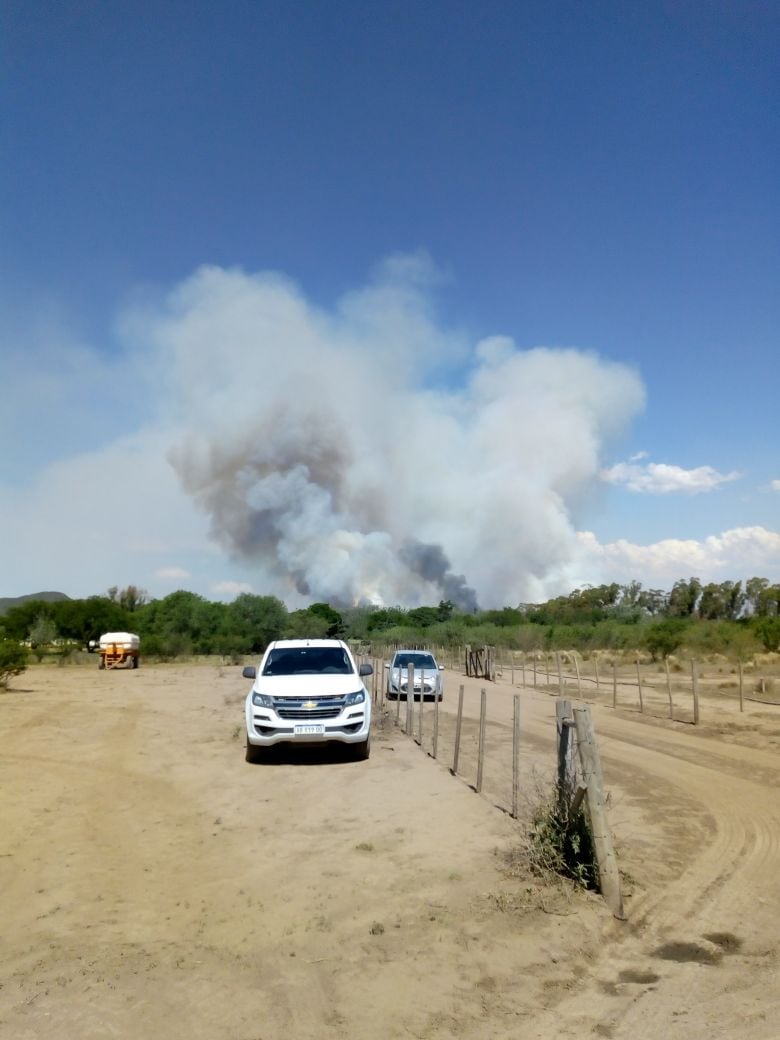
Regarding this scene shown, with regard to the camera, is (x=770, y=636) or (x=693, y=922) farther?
(x=770, y=636)

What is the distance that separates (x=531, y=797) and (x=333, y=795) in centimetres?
250

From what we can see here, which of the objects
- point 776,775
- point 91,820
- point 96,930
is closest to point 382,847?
point 96,930

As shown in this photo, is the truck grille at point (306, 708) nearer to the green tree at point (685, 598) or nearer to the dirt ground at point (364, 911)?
the dirt ground at point (364, 911)

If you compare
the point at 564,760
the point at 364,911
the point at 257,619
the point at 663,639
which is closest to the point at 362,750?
the point at 564,760

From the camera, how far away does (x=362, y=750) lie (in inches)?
525

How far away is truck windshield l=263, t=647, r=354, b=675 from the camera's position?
13898 millimetres

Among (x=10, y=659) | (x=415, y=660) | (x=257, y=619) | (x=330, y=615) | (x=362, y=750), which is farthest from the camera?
(x=330, y=615)

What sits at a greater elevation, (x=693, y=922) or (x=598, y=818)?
(x=598, y=818)

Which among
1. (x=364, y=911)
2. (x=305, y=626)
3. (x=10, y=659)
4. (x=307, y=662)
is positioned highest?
(x=305, y=626)

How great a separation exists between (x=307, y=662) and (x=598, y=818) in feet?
27.4

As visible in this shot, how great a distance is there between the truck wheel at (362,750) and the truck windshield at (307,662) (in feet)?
3.96

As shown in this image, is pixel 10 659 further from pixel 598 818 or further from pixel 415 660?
pixel 598 818

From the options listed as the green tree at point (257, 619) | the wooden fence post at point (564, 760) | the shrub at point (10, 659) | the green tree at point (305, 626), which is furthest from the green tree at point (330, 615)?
the wooden fence post at point (564, 760)

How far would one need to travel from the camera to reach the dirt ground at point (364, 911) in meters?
4.58
